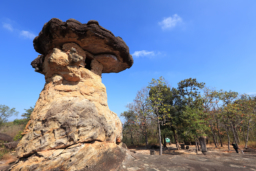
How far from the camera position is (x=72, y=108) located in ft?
14.6

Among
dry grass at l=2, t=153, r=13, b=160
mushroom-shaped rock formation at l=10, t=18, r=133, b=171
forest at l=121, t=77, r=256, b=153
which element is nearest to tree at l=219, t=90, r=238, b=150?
forest at l=121, t=77, r=256, b=153

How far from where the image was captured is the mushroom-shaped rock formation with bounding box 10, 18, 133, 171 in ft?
12.5

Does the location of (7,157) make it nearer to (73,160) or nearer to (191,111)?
(73,160)

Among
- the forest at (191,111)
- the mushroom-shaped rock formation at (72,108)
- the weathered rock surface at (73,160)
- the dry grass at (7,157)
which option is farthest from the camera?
the forest at (191,111)

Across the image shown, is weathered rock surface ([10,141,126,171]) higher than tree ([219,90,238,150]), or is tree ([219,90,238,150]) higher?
tree ([219,90,238,150])

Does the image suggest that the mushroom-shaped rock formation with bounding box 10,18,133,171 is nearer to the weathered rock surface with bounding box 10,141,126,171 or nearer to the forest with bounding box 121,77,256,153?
the weathered rock surface with bounding box 10,141,126,171

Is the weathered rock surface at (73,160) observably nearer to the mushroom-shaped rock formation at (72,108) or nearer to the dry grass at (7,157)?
the mushroom-shaped rock formation at (72,108)

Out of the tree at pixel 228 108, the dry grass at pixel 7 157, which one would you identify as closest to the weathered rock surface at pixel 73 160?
the dry grass at pixel 7 157

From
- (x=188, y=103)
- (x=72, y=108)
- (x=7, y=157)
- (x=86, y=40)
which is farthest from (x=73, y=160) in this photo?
(x=188, y=103)

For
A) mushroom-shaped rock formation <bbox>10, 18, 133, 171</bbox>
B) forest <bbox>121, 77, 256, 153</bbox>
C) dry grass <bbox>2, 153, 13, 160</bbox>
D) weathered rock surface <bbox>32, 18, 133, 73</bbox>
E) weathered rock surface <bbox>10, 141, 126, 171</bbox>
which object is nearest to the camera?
weathered rock surface <bbox>10, 141, 126, 171</bbox>

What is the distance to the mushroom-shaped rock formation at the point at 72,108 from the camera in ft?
12.5

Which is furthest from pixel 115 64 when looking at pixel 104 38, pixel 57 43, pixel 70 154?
pixel 70 154

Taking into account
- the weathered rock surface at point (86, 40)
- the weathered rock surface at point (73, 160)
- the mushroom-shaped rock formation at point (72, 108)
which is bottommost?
the weathered rock surface at point (73, 160)

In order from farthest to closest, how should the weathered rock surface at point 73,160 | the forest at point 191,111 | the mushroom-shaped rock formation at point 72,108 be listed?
the forest at point 191,111 → the mushroom-shaped rock formation at point 72,108 → the weathered rock surface at point 73,160
